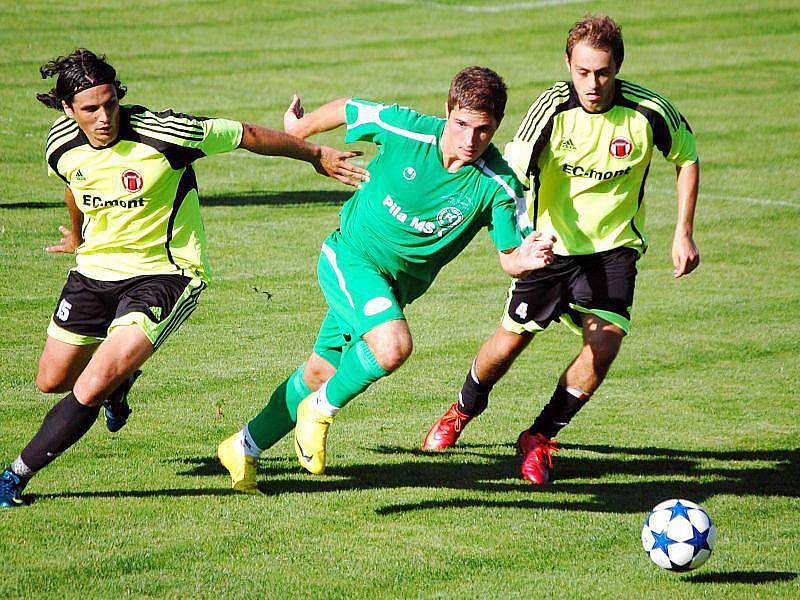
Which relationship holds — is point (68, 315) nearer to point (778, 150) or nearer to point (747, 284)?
point (747, 284)

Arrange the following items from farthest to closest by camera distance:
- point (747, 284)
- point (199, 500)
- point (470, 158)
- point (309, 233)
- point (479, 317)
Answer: point (309, 233) → point (747, 284) → point (479, 317) → point (199, 500) → point (470, 158)

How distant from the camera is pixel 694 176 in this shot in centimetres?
716

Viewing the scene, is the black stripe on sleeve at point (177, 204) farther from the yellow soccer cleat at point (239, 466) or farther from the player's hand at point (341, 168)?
the yellow soccer cleat at point (239, 466)

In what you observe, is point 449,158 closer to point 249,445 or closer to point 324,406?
→ point 324,406

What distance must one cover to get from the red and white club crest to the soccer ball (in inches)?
121

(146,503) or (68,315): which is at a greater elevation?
(68,315)

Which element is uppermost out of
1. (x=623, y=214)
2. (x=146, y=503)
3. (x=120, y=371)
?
(x=623, y=214)

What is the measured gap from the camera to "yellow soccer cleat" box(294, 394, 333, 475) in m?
6.18

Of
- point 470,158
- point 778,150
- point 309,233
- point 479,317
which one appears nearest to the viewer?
point 470,158

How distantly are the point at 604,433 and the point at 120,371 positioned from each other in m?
3.33

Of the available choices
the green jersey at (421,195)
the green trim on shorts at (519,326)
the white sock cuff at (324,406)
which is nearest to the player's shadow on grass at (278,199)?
the green trim on shorts at (519,326)

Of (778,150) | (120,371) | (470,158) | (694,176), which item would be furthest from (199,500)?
(778,150)

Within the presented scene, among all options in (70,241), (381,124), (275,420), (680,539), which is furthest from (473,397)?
(70,241)

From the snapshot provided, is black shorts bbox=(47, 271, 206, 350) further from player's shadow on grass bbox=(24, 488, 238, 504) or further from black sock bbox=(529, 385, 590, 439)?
black sock bbox=(529, 385, 590, 439)
